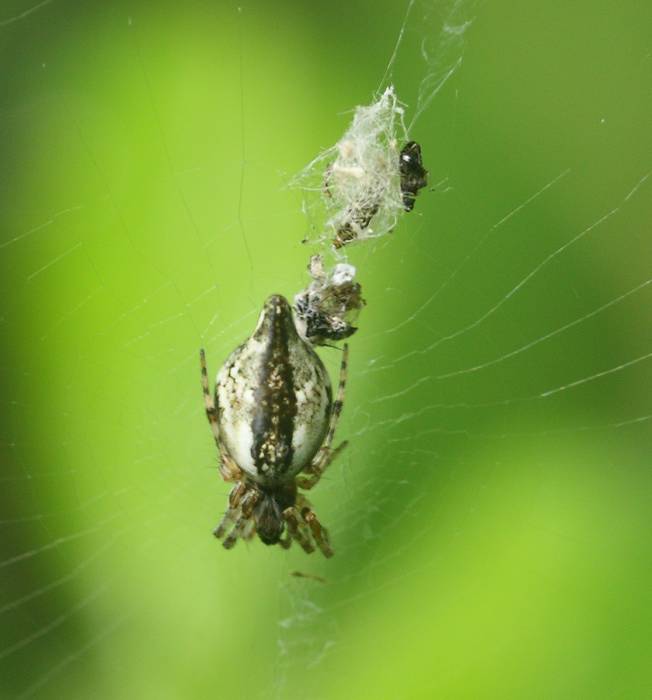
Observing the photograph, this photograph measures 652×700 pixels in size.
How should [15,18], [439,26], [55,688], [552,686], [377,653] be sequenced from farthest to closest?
[15,18] < [55,688] < [439,26] < [377,653] < [552,686]

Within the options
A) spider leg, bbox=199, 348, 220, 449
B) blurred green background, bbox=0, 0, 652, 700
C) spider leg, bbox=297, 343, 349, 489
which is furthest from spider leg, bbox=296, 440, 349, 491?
spider leg, bbox=199, 348, 220, 449

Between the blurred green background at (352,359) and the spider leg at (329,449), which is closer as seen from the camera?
the blurred green background at (352,359)

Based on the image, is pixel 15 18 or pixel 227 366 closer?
pixel 227 366

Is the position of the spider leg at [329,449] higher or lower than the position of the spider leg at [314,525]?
higher

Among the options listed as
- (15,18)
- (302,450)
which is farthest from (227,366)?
(15,18)

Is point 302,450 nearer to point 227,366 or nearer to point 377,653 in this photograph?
point 227,366

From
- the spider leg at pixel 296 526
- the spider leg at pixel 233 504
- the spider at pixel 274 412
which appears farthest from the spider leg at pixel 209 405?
the spider leg at pixel 296 526

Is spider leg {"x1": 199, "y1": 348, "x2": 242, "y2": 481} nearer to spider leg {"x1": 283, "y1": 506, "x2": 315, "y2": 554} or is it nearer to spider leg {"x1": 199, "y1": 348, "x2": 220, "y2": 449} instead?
spider leg {"x1": 199, "y1": 348, "x2": 220, "y2": 449}

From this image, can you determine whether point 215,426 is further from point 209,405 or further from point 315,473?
point 315,473

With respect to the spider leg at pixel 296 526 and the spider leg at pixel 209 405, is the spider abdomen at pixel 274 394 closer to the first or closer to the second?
the spider leg at pixel 209 405
